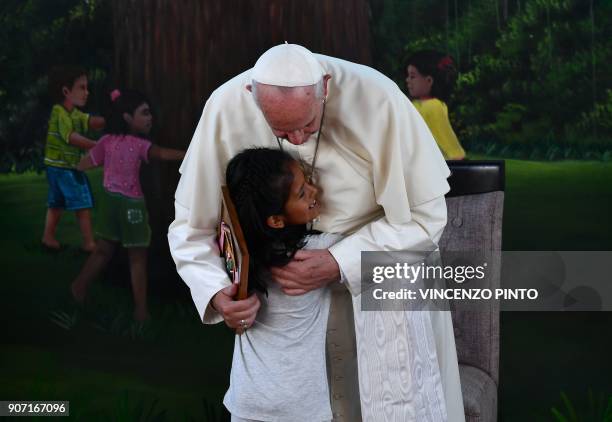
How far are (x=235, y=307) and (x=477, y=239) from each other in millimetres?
1243

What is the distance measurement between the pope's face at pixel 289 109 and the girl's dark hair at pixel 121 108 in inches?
95.6

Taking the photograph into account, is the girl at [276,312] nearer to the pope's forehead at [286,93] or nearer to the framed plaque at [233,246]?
the framed plaque at [233,246]

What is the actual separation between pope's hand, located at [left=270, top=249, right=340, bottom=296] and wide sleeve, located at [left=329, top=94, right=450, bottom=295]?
29 millimetres

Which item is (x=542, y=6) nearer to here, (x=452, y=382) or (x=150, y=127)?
(x=150, y=127)

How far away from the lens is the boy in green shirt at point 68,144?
5.26 metres

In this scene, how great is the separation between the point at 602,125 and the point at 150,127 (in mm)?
2126

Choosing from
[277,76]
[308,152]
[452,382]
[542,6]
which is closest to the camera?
[277,76]

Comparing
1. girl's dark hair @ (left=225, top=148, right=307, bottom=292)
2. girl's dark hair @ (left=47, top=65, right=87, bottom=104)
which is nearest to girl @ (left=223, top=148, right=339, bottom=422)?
girl's dark hair @ (left=225, top=148, right=307, bottom=292)

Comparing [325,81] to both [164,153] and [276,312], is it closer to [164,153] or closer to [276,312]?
[276,312]

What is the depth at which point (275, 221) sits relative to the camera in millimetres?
2936

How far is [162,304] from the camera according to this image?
5.37 metres

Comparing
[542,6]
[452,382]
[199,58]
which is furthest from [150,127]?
[452,382]

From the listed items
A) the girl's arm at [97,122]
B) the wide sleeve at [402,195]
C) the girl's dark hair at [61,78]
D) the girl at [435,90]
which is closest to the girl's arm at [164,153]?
the girl's arm at [97,122]

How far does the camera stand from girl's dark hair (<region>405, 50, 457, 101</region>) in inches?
203
